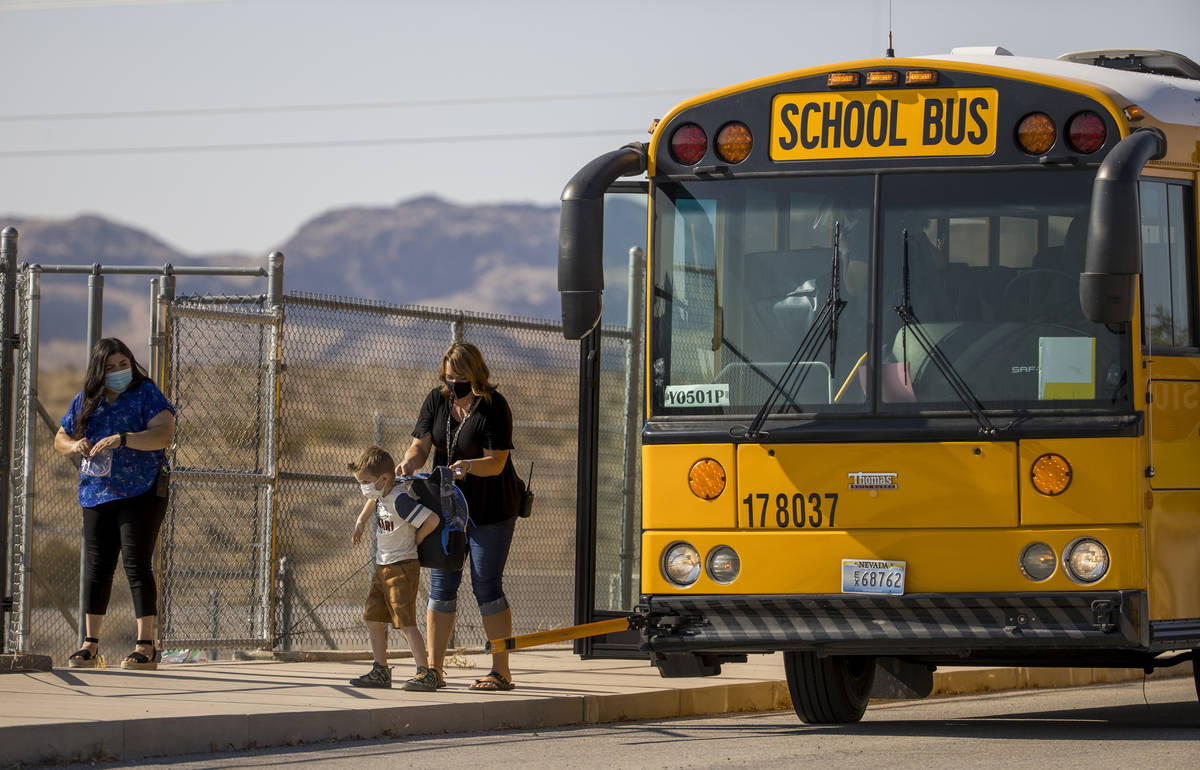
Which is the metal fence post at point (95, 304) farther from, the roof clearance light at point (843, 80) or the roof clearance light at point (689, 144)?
the roof clearance light at point (843, 80)

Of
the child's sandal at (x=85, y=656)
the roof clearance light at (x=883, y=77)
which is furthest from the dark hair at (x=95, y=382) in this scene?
the roof clearance light at (x=883, y=77)

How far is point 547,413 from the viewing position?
137ft

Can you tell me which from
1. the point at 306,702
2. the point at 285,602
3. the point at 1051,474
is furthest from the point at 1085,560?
the point at 285,602

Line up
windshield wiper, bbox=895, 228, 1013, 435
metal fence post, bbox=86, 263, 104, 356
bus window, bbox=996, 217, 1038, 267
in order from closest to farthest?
windshield wiper, bbox=895, 228, 1013, 435
bus window, bbox=996, 217, 1038, 267
metal fence post, bbox=86, 263, 104, 356

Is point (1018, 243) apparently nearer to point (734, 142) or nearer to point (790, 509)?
point (734, 142)

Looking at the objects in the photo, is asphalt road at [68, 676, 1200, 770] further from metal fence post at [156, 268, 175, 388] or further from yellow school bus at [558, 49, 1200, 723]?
metal fence post at [156, 268, 175, 388]

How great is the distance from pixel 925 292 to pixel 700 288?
1.08 metres

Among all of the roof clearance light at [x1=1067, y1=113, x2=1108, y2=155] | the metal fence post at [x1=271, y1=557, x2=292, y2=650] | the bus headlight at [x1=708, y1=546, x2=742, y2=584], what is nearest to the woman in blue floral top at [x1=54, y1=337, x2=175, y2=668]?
the metal fence post at [x1=271, y1=557, x2=292, y2=650]

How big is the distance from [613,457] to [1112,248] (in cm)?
640

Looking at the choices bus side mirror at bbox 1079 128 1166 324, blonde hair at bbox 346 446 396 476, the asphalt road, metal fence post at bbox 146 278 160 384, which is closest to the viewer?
bus side mirror at bbox 1079 128 1166 324

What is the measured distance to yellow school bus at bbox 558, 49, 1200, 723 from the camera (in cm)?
816

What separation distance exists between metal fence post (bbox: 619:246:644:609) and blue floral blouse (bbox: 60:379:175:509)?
3.67m

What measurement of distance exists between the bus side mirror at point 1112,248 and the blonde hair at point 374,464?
3.93m

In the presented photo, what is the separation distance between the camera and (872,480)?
8.37 meters
